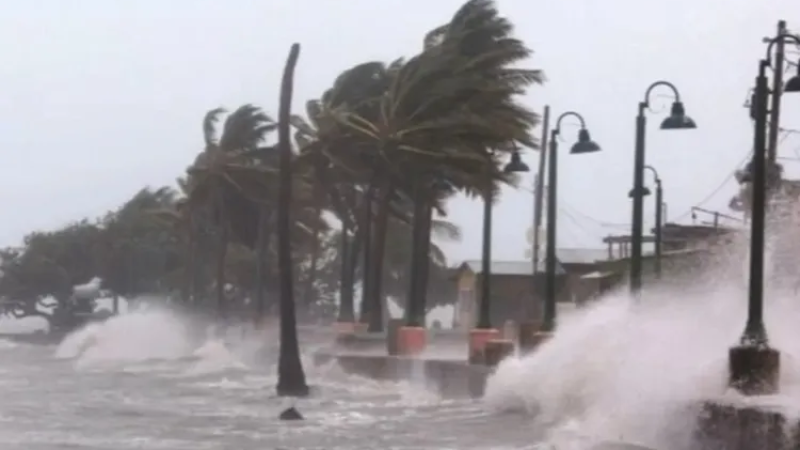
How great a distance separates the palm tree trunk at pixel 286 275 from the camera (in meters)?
33.1

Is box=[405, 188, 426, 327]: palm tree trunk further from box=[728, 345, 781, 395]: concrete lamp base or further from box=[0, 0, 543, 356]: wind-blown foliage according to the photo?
box=[728, 345, 781, 395]: concrete lamp base

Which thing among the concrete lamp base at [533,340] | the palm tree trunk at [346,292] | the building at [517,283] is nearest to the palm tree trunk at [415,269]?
the concrete lamp base at [533,340]

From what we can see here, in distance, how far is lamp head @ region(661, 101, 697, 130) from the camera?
2188 centimetres

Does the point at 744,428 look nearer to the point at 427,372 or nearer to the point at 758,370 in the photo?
the point at 758,370

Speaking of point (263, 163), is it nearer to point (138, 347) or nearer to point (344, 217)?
point (344, 217)

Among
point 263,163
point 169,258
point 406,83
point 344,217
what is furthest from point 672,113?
point 169,258

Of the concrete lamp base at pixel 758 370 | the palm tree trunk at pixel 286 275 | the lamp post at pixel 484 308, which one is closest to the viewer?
the concrete lamp base at pixel 758 370

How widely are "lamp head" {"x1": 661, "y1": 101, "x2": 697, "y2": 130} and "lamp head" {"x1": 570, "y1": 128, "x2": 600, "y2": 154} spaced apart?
12.0 feet

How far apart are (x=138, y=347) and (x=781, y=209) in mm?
53620

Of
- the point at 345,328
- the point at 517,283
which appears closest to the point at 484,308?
the point at 345,328

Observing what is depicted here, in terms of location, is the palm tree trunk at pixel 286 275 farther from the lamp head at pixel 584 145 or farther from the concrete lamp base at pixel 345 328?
the concrete lamp base at pixel 345 328

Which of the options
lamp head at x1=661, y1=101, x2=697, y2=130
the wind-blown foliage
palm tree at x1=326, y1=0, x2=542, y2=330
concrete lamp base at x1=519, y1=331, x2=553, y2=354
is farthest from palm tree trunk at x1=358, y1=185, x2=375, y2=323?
lamp head at x1=661, y1=101, x2=697, y2=130

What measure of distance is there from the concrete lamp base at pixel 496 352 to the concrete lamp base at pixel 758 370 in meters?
14.3

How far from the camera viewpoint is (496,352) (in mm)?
29906
